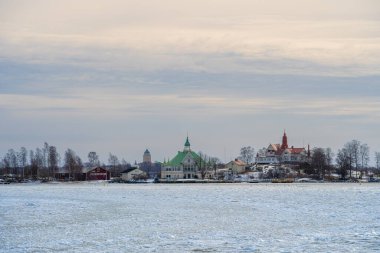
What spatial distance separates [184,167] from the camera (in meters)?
172

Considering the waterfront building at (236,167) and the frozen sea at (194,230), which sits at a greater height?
the waterfront building at (236,167)

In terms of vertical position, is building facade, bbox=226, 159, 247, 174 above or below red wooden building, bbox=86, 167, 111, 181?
above

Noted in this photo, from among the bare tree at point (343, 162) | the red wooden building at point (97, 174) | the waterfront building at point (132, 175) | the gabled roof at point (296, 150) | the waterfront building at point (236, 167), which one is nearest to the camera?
the bare tree at point (343, 162)

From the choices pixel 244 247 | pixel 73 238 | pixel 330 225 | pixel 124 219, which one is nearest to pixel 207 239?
pixel 244 247

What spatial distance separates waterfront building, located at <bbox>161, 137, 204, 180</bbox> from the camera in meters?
171

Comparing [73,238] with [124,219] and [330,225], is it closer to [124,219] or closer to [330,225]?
[124,219]

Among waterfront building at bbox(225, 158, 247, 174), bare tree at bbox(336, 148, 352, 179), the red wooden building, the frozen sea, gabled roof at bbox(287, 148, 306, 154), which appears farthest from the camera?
gabled roof at bbox(287, 148, 306, 154)

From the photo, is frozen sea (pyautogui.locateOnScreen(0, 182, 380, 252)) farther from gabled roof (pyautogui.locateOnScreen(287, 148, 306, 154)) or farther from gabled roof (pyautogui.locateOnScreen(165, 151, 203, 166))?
gabled roof (pyautogui.locateOnScreen(287, 148, 306, 154))

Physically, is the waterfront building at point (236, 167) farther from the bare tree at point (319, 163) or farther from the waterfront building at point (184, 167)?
the bare tree at point (319, 163)

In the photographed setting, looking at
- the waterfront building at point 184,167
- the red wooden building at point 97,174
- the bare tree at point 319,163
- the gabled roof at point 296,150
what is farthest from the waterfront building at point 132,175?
the bare tree at point 319,163

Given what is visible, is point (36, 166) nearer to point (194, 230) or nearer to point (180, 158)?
point (180, 158)

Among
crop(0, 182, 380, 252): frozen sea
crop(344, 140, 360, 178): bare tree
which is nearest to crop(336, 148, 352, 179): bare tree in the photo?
crop(344, 140, 360, 178): bare tree

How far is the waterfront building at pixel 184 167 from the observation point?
17125cm

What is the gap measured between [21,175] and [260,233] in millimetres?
169372
